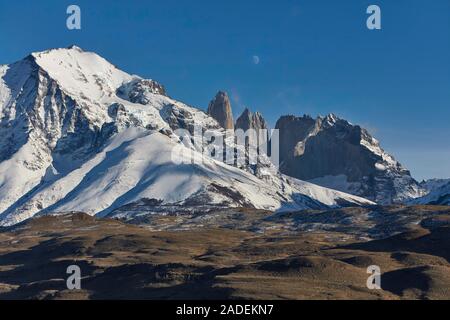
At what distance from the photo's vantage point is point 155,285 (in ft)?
601

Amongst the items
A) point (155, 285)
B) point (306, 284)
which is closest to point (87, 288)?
point (155, 285)
